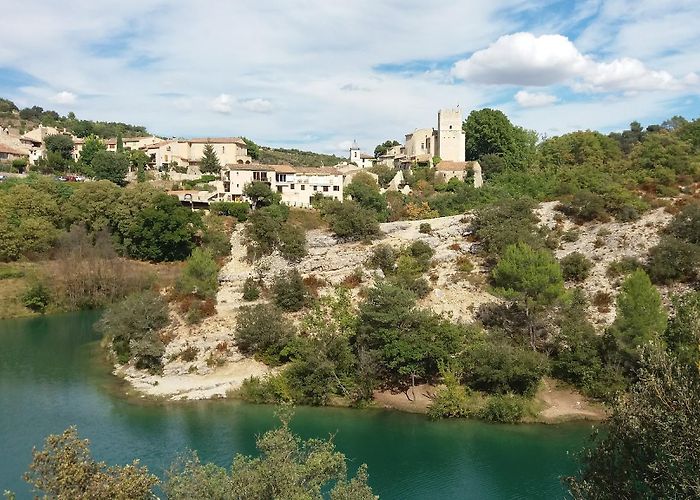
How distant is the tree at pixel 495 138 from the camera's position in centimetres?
7069

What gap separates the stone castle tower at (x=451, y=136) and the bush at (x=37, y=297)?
47.3 m

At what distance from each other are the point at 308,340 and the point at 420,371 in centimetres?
637

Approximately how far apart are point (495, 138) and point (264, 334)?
50.3 m

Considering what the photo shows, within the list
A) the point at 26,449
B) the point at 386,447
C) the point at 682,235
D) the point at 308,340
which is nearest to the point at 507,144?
the point at 682,235

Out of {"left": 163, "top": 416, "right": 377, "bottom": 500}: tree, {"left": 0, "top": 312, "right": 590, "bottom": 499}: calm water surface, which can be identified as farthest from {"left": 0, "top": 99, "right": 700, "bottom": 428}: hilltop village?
{"left": 163, "top": 416, "right": 377, "bottom": 500}: tree

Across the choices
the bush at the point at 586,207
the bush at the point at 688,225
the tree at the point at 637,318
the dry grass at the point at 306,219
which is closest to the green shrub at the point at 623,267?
the bush at the point at 688,225

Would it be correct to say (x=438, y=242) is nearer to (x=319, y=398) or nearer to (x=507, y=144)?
(x=319, y=398)

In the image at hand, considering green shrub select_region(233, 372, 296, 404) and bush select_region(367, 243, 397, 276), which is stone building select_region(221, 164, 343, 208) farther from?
green shrub select_region(233, 372, 296, 404)

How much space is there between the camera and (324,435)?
2450 centimetres

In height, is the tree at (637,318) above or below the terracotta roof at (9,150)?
below

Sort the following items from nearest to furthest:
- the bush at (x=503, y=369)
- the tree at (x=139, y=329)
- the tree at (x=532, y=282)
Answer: the bush at (x=503, y=369), the tree at (x=532, y=282), the tree at (x=139, y=329)

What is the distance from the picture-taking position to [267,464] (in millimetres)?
12500

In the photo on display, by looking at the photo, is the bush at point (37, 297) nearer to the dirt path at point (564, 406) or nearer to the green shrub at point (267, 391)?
the green shrub at point (267, 391)

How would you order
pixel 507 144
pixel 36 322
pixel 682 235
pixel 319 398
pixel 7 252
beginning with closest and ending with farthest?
pixel 319 398
pixel 682 235
pixel 36 322
pixel 7 252
pixel 507 144
